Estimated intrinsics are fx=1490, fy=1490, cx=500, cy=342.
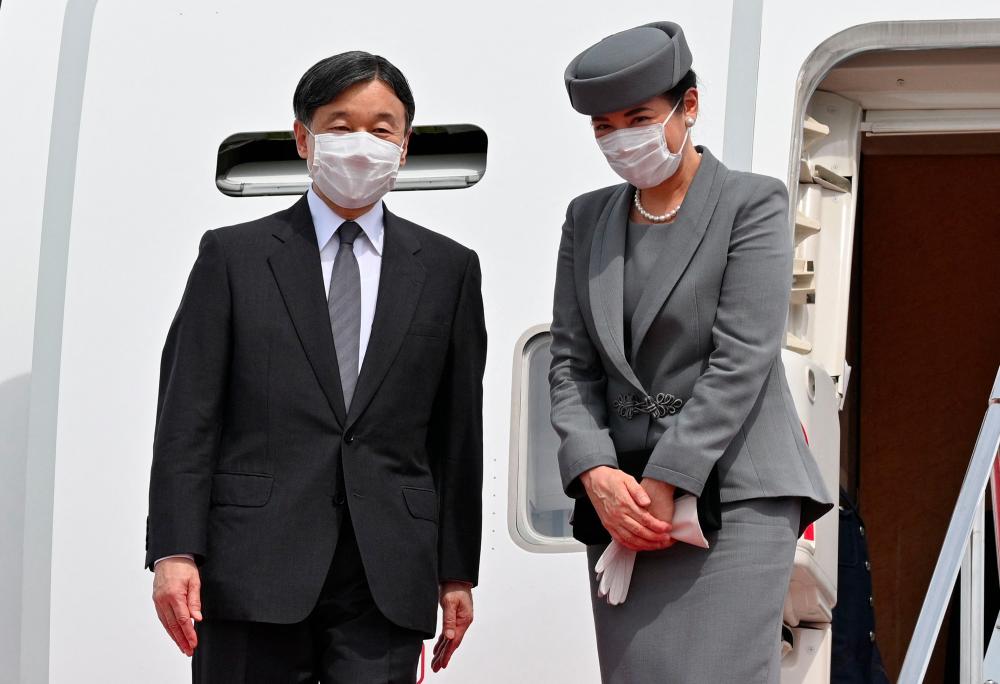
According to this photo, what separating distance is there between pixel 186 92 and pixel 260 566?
192 centimetres

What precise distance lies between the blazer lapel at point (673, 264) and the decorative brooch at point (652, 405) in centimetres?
9

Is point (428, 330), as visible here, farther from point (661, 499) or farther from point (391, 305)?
point (661, 499)

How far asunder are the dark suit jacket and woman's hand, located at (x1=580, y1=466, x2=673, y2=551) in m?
0.44

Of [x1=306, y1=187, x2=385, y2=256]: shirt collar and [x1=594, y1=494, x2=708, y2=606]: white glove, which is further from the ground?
[x1=306, y1=187, x2=385, y2=256]: shirt collar

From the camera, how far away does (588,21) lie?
4152 millimetres

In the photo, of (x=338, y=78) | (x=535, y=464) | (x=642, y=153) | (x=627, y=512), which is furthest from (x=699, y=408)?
(x=535, y=464)

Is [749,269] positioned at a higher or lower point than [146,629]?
higher

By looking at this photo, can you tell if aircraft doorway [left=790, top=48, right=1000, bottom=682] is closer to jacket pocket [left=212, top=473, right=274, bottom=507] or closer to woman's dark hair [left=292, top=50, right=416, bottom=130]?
woman's dark hair [left=292, top=50, right=416, bottom=130]

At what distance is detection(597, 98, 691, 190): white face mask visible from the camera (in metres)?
2.85

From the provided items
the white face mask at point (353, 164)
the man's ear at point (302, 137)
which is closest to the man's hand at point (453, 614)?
the white face mask at point (353, 164)

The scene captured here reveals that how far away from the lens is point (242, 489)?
295cm

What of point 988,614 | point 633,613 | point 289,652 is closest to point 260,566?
point 289,652

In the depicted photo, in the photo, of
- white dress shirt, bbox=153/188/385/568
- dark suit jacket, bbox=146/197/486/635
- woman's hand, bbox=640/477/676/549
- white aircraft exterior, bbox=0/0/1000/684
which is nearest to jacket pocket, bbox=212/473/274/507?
dark suit jacket, bbox=146/197/486/635

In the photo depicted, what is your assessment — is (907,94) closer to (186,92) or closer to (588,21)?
(588,21)
